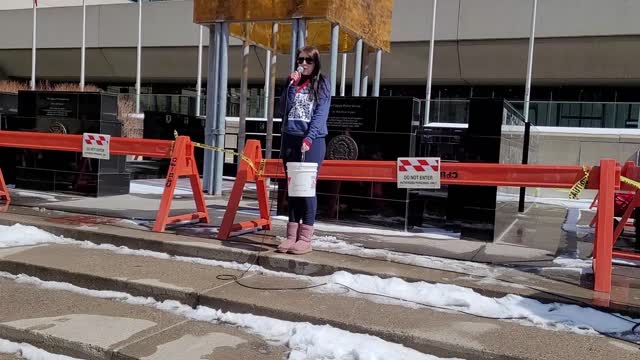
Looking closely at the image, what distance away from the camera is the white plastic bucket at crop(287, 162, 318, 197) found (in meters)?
5.56

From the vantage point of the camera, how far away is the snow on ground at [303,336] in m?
3.70

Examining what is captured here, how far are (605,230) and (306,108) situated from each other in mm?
2980

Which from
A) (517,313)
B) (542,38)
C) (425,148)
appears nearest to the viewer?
(517,313)

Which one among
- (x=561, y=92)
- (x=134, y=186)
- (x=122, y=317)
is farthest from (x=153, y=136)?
(x=561, y=92)

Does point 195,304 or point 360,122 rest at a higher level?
point 360,122

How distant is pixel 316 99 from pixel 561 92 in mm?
26573

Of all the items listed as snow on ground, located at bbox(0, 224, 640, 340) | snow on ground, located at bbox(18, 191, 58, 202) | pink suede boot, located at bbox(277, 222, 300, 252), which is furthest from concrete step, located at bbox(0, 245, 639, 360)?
snow on ground, located at bbox(18, 191, 58, 202)

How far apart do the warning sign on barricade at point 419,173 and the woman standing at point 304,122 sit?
1.01 metres

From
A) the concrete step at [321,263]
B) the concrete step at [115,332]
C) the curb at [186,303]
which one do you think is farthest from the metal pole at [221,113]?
the concrete step at [115,332]

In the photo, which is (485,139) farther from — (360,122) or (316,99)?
(316,99)

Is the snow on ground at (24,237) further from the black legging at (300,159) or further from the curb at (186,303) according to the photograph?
the black legging at (300,159)

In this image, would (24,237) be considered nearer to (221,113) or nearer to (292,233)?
(292,233)

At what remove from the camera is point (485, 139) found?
7.17m

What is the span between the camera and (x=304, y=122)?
5703mm
